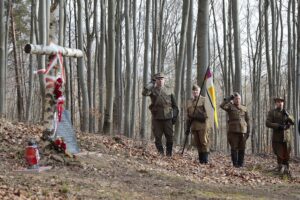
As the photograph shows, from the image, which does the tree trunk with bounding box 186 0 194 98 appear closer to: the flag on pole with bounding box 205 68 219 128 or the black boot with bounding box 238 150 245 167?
the flag on pole with bounding box 205 68 219 128

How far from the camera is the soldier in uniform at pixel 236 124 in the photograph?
1023cm

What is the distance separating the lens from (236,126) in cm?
1023

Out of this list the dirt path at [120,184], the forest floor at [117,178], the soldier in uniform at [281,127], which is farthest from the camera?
the soldier in uniform at [281,127]

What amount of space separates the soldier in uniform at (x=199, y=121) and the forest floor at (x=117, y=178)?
1.60 feet

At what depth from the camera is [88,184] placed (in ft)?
19.9

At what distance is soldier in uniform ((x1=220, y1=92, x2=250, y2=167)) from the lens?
1023 centimetres

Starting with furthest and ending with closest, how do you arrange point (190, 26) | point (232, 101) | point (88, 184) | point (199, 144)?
1. point (190, 26)
2. point (232, 101)
3. point (199, 144)
4. point (88, 184)

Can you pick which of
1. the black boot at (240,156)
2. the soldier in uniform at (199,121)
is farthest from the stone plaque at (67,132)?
the black boot at (240,156)

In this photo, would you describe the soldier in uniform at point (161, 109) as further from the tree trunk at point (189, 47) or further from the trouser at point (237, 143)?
the tree trunk at point (189, 47)

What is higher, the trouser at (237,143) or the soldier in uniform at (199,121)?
the soldier in uniform at (199,121)

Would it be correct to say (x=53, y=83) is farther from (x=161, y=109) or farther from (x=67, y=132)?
(x=161, y=109)

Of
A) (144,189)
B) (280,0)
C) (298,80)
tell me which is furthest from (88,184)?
(280,0)

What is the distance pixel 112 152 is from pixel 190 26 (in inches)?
261

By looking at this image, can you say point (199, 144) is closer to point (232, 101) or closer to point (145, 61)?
point (232, 101)
